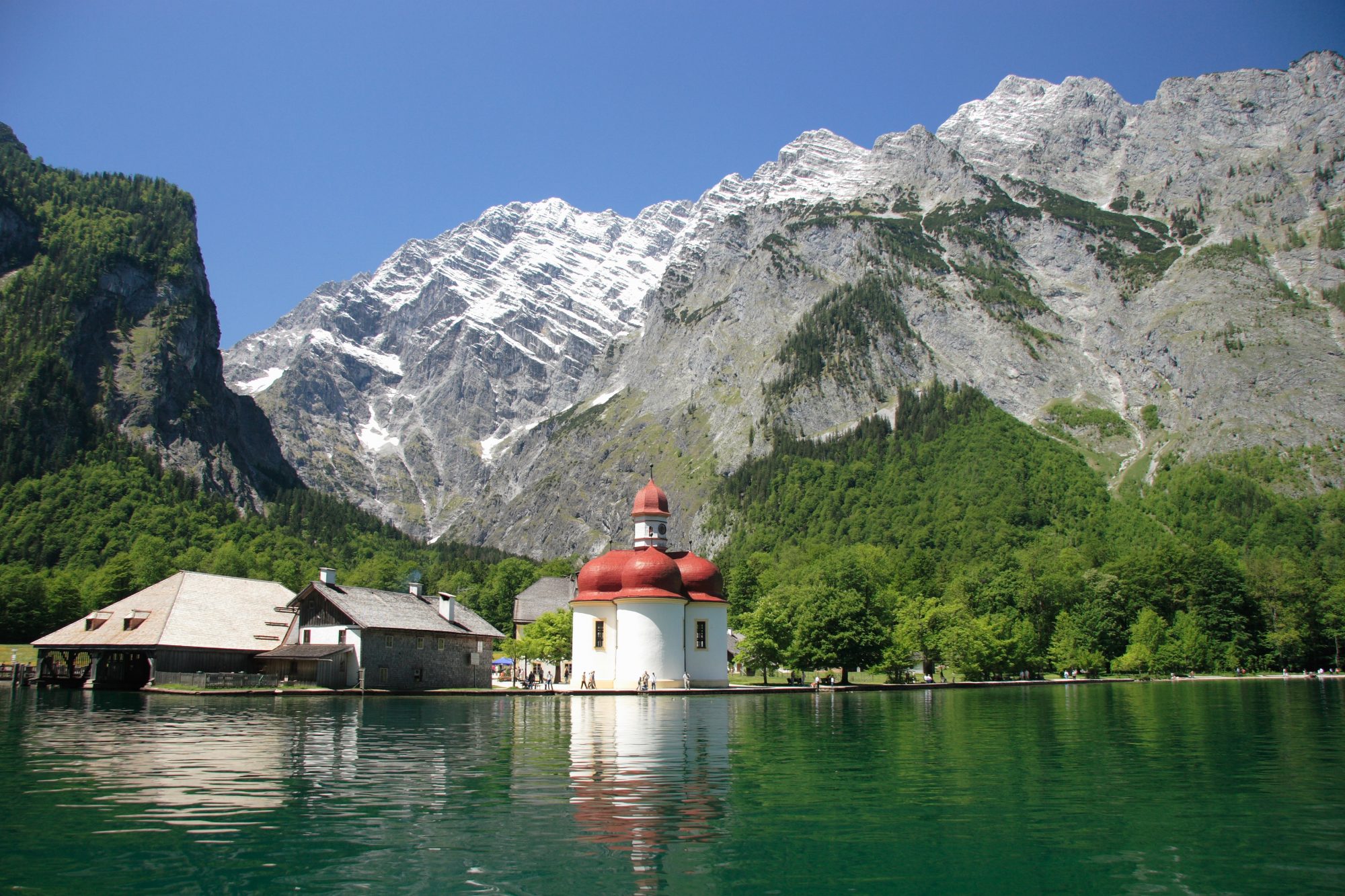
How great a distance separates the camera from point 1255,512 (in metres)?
162

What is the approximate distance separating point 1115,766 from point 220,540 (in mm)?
156078

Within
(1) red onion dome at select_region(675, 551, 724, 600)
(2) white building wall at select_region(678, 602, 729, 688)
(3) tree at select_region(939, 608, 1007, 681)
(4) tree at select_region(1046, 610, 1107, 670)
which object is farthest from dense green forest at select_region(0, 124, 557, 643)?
(4) tree at select_region(1046, 610, 1107, 670)

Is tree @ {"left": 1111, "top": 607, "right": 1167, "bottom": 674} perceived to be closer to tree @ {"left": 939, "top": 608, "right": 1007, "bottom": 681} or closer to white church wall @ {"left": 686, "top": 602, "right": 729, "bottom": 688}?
tree @ {"left": 939, "top": 608, "right": 1007, "bottom": 681}

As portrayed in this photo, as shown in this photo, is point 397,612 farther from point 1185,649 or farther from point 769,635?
point 1185,649

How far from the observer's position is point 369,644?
75.8 metres

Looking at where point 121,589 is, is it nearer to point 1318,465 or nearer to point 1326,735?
point 1326,735

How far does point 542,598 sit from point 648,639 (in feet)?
193

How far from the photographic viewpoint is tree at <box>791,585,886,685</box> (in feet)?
283

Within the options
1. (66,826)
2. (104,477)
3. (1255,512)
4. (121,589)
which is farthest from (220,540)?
(1255,512)

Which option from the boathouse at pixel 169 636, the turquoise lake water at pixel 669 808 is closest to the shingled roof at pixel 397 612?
the boathouse at pixel 169 636

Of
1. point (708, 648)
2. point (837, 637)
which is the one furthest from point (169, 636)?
point (837, 637)

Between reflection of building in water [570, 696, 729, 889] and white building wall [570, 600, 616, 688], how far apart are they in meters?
29.5

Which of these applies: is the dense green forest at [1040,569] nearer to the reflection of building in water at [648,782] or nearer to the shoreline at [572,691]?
the shoreline at [572,691]

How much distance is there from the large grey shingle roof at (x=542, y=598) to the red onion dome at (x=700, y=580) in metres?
47.0
